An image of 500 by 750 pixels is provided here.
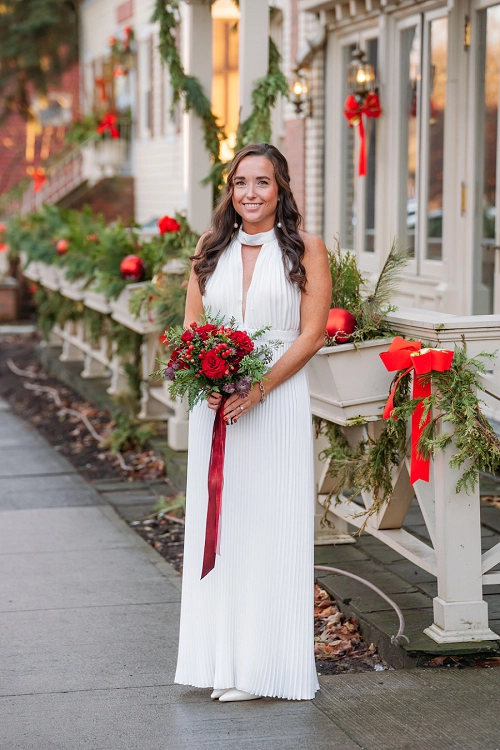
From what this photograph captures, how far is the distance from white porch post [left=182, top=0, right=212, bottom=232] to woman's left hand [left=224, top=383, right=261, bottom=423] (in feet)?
12.3

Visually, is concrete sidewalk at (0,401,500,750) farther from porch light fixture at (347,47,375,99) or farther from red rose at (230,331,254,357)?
porch light fixture at (347,47,375,99)

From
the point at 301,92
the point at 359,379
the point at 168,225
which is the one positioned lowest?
the point at 359,379

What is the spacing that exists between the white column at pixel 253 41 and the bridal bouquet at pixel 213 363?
2.99 meters

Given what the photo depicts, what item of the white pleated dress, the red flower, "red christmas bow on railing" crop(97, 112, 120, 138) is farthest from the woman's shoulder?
"red christmas bow on railing" crop(97, 112, 120, 138)

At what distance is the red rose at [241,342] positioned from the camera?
3615 millimetres

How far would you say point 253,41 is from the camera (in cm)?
623

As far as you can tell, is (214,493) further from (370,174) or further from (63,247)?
(63,247)

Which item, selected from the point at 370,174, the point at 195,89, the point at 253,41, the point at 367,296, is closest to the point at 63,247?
the point at 370,174

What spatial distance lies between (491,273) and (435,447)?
3.82 metres

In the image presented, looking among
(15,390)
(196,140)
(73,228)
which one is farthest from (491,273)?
(15,390)

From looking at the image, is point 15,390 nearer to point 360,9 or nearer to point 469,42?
point 360,9

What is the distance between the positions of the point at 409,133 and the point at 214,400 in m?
5.71

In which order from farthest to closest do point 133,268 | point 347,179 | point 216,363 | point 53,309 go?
point 53,309
point 347,179
point 133,268
point 216,363

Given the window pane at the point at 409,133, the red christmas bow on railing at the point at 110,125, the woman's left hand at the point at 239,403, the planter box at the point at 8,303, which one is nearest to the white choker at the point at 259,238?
the woman's left hand at the point at 239,403
